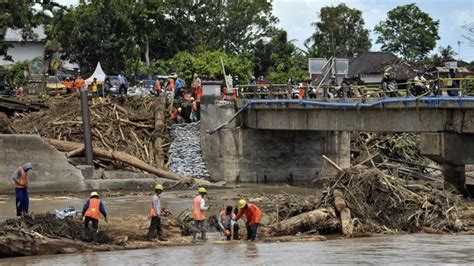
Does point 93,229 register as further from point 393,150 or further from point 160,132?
point 393,150

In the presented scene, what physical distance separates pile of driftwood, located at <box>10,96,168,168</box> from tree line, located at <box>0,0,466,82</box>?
8.95m

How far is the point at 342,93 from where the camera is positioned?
119 ft

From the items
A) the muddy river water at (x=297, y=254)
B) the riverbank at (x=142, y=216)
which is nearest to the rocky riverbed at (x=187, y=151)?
the riverbank at (x=142, y=216)

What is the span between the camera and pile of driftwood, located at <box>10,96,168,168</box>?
37.6 m

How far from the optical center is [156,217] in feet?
68.2

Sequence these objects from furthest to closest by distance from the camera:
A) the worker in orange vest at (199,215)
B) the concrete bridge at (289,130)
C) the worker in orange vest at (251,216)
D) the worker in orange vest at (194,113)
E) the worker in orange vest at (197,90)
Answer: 1. the worker in orange vest at (197,90)
2. the worker in orange vest at (194,113)
3. the concrete bridge at (289,130)
4. the worker in orange vest at (251,216)
5. the worker in orange vest at (199,215)

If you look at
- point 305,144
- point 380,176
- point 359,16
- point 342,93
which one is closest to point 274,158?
point 305,144

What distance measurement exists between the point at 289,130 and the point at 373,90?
12.8 feet

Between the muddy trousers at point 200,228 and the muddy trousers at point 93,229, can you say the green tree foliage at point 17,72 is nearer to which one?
the muddy trousers at point 200,228

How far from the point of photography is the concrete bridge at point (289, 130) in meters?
31.9

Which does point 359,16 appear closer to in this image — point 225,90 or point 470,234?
point 225,90

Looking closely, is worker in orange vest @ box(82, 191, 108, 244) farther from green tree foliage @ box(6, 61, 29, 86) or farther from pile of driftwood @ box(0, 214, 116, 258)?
green tree foliage @ box(6, 61, 29, 86)

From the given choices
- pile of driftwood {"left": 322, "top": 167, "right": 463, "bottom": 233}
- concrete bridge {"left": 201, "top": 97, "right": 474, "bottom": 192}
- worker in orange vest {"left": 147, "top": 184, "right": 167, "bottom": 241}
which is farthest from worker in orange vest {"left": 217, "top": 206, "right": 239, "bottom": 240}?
concrete bridge {"left": 201, "top": 97, "right": 474, "bottom": 192}

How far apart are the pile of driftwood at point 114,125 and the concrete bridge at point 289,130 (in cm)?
233
